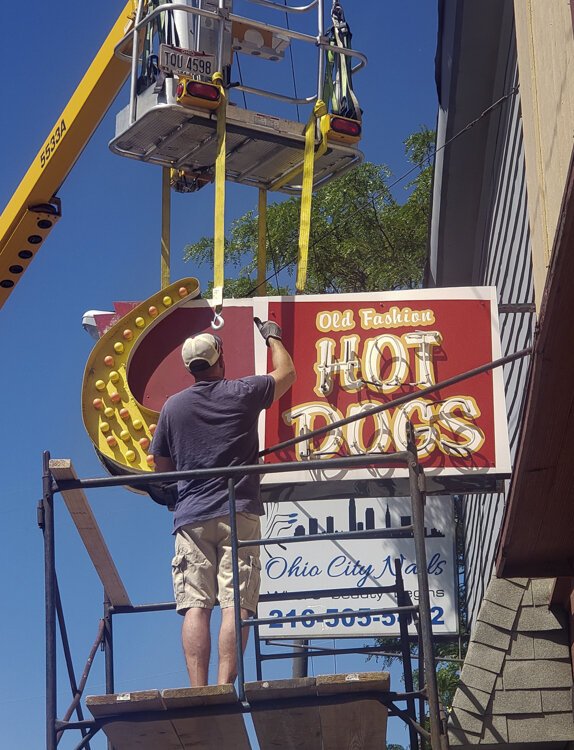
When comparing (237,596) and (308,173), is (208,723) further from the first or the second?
(308,173)

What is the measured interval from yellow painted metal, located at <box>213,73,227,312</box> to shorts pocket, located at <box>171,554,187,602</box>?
2.26m

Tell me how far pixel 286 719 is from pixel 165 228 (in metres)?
4.53

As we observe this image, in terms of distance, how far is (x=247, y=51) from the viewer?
9.88 m

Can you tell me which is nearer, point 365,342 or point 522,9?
point 522,9

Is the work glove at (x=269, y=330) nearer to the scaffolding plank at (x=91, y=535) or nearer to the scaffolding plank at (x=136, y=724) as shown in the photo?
the scaffolding plank at (x=91, y=535)

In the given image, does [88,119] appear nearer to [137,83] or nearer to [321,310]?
[137,83]

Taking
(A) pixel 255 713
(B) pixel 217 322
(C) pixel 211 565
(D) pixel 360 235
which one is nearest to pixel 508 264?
(B) pixel 217 322

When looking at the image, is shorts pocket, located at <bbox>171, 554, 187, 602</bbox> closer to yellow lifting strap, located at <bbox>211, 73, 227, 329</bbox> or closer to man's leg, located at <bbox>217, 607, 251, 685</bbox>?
man's leg, located at <bbox>217, 607, 251, 685</bbox>

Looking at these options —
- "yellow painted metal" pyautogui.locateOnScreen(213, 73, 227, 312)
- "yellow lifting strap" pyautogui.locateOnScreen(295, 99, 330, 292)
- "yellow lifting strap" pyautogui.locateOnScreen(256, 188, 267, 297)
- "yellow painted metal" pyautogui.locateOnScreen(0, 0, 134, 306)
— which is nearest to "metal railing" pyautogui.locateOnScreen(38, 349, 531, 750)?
"yellow painted metal" pyautogui.locateOnScreen(213, 73, 227, 312)

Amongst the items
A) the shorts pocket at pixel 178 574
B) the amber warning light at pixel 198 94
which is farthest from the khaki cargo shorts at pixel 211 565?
the amber warning light at pixel 198 94

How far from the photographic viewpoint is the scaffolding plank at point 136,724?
15.8 feet

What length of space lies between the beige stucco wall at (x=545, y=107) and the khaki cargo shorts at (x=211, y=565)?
5.79 ft

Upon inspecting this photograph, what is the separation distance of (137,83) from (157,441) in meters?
3.94

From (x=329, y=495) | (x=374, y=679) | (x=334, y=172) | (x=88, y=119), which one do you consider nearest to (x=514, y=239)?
(x=334, y=172)
